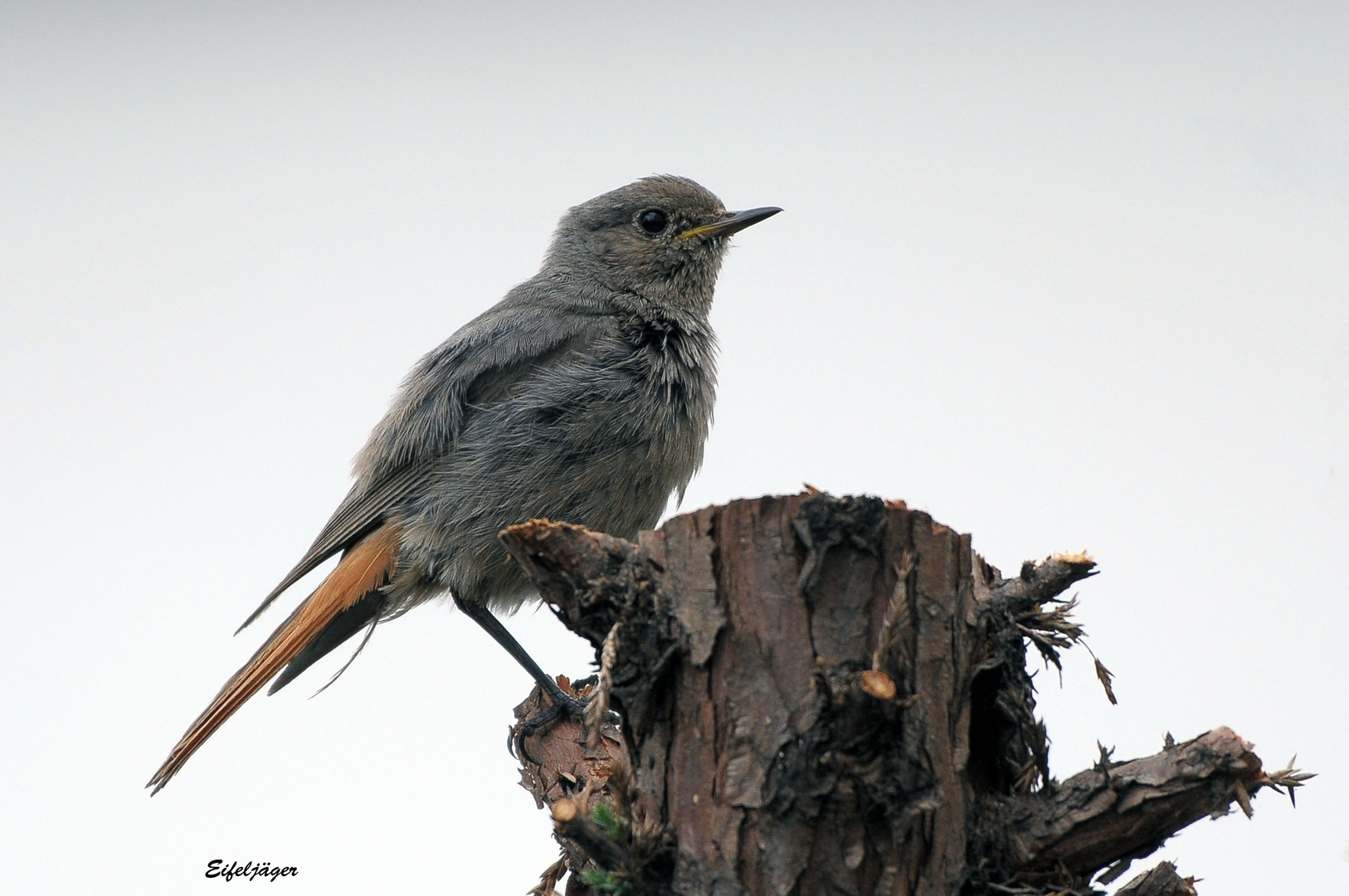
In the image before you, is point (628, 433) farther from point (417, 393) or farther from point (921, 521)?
point (921, 521)

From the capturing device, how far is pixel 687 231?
21.1 feet

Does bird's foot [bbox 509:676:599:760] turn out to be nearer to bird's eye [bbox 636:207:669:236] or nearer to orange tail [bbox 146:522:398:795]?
orange tail [bbox 146:522:398:795]

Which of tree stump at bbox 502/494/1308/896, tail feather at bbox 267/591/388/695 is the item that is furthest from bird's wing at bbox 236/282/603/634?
tree stump at bbox 502/494/1308/896

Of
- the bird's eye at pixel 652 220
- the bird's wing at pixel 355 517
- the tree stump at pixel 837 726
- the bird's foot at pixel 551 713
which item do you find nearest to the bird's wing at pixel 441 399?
the bird's wing at pixel 355 517

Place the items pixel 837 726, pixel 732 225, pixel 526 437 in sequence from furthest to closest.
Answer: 1. pixel 732 225
2. pixel 526 437
3. pixel 837 726

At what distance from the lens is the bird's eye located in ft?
21.4

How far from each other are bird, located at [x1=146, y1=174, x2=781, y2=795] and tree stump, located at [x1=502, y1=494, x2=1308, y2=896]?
2.05 meters

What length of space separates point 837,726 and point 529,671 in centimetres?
287

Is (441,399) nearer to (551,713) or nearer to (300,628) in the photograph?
(300,628)

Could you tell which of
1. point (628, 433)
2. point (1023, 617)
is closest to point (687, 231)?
point (628, 433)

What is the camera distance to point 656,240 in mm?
6410

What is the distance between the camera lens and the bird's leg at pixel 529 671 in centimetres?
487

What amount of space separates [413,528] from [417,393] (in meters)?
0.64

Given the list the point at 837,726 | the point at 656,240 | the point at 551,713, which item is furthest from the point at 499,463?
the point at 837,726
